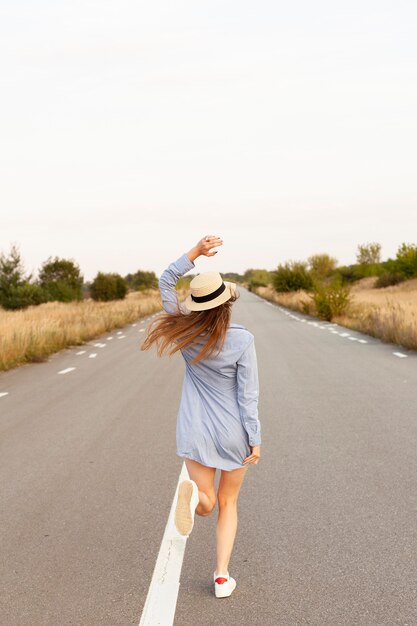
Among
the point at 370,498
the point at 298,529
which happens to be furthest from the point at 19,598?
the point at 370,498

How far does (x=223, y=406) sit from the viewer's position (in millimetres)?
3961

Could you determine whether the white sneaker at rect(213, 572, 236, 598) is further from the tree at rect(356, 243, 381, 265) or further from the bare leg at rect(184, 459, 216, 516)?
the tree at rect(356, 243, 381, 265)

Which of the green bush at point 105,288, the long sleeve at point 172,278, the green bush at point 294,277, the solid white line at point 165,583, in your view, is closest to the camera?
the solid white line at point 165,583

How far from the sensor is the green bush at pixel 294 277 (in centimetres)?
5194

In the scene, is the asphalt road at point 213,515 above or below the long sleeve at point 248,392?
below

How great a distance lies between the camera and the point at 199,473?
4.02 metres

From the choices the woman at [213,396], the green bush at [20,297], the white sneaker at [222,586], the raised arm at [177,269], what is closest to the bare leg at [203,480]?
the woman at [213,396]

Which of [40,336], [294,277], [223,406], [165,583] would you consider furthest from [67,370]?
[294,277]

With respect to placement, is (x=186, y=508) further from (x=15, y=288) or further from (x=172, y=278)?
(x=15, y=288)

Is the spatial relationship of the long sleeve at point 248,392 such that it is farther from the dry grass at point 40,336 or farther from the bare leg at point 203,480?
the dry grass at point 40,336

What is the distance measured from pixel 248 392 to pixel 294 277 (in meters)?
49.0

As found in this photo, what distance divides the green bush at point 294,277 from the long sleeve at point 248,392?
158 feet

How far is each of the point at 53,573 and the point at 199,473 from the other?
1.07 m

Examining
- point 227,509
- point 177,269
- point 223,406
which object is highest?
point 177,269
